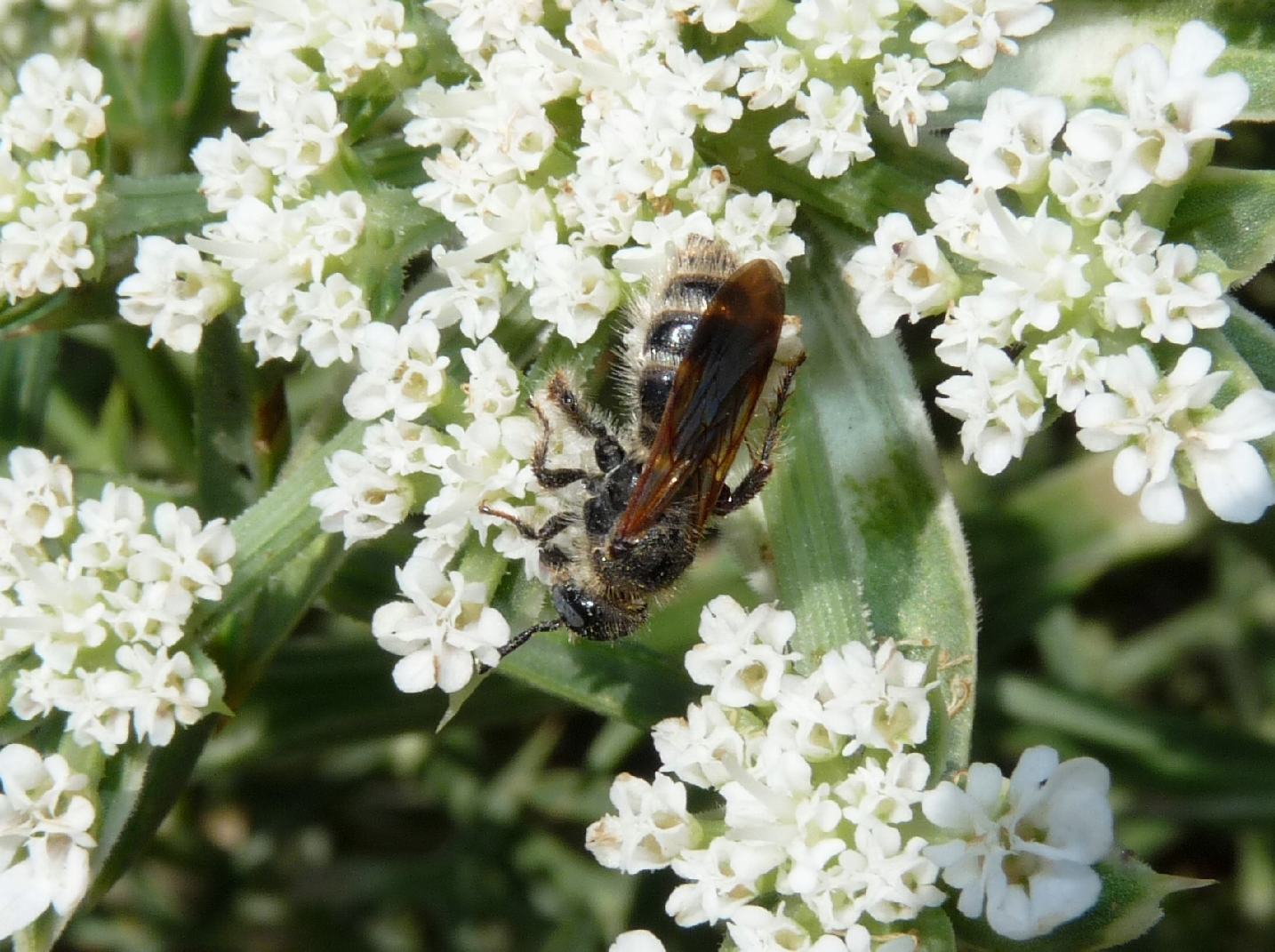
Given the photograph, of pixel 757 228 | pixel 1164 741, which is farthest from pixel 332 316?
pixel 1164 741

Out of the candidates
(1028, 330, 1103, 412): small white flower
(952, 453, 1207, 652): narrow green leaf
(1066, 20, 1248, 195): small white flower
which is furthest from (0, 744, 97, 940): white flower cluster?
(952, 453, 1207, 652): narrow green leaf

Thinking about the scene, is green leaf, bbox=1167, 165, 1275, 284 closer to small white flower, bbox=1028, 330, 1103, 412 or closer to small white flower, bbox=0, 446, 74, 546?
small white flower, bbox=1028, 330, 1103, 412

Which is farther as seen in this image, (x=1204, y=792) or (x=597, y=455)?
(x=1204, y=792)

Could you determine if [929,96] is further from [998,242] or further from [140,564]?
[140,564]

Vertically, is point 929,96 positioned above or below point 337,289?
above

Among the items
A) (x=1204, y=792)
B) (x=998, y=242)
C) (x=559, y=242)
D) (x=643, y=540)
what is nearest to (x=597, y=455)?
(x=643, y=540)

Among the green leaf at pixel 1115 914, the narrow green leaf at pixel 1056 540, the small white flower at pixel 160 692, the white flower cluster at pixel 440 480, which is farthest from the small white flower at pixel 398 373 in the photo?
the narrow green leaf at pixel 1056 540

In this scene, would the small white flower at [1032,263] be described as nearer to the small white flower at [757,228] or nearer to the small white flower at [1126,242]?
the small white flower at [1126,242]
